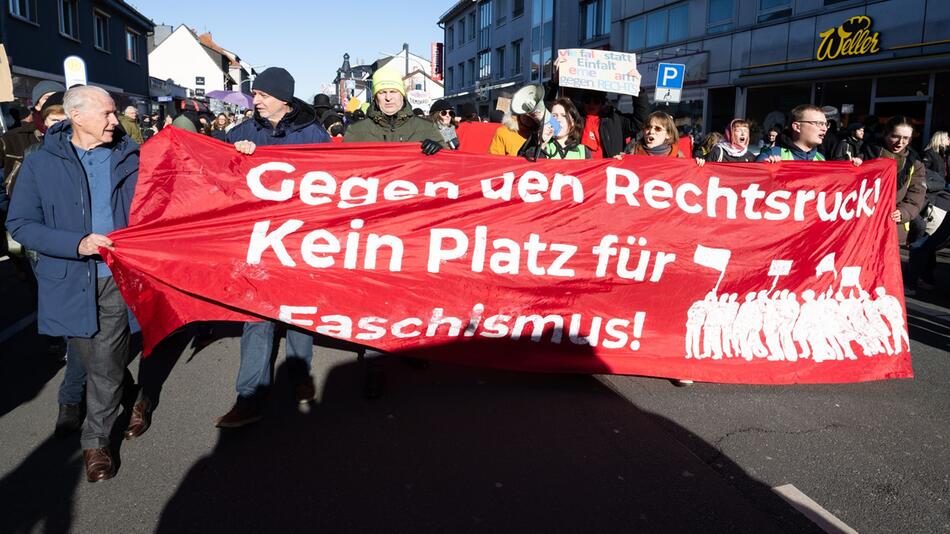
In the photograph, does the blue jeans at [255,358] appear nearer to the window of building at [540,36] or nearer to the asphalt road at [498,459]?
the asphalt road at [498,459]

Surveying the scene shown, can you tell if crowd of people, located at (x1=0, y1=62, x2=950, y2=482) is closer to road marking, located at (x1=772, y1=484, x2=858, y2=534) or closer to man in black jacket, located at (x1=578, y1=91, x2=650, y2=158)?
man in black jacket, located at (x1=578, y1=91, x2=650, y2=158)

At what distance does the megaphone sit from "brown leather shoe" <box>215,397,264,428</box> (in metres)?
2.72

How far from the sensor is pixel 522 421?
13.0ft

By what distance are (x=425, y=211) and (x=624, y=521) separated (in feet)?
6.71

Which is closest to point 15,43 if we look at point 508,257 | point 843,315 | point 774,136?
point 774,136

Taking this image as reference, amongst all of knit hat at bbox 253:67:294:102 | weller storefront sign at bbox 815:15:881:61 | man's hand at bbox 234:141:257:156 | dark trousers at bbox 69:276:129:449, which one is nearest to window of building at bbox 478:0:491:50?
weller storefront sign at bbox 815:15:881:61

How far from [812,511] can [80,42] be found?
2855 centimetres

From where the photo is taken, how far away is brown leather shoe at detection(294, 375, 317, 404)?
Result: 4.30 m

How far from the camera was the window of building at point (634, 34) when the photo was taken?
88.5ft

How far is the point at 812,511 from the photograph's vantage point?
305cm

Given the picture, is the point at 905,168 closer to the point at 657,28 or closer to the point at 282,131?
the point at 282,131

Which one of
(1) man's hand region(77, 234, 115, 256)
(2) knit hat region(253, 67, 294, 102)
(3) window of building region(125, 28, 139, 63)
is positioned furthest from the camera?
(3) window of building region(125, 28, 139, 63)

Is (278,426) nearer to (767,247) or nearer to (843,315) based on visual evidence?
(767,247)

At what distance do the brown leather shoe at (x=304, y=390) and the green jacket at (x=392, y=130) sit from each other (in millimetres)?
1574
